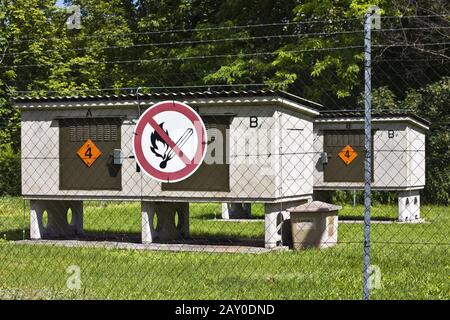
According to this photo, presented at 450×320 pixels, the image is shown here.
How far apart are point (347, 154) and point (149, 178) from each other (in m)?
8.53

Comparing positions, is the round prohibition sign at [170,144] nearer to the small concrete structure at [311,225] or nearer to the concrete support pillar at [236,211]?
the small concrete structure at [311,225]

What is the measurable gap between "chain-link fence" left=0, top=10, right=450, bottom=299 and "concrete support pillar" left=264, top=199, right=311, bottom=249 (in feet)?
0.09

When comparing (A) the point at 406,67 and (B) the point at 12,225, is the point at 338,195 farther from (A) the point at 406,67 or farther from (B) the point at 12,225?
(B) the point at 12,225

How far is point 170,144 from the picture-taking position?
46.2 ft

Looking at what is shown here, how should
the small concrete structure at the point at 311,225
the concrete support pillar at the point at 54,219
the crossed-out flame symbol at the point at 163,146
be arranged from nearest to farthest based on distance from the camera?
the crossed-out flame symbol at the point at 163,146, the small concrete structure at the point at 311,225, the concrete support pillar at the point at 54,219

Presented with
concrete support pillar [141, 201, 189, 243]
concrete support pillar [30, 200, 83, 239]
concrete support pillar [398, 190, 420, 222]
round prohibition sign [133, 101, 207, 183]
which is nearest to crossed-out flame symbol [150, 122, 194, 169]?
round prohibition sign [133, 101, 207, 183]

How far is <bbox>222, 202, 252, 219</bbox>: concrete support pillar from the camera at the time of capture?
2356 cm

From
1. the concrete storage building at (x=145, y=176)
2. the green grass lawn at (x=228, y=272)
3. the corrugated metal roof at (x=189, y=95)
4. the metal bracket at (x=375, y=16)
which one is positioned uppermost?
the metal bracket at (x=375, y=16)

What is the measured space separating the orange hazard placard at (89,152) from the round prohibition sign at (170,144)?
1.82 metres

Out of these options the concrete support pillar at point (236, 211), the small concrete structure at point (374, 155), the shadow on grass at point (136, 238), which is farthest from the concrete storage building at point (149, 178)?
the concrete support pillar at point (236, 211)

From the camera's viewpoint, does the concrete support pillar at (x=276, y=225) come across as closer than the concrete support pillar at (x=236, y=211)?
Yes

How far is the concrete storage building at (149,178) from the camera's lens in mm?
15320

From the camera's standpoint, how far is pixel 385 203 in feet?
101

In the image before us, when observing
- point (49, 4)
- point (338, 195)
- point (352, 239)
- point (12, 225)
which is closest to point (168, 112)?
point (352, 239)
